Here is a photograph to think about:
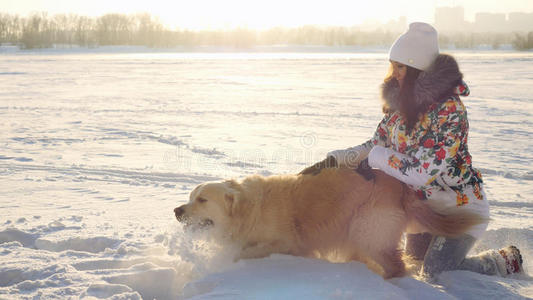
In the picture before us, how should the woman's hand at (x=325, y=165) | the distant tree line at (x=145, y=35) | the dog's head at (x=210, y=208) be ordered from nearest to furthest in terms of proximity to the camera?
the dog's head at (x=210, y=208)
the woman's hand at (x=325, y=165)
the distant tree line at (x=145, y=35)

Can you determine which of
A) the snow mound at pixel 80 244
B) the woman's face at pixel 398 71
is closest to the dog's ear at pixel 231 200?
the snow mound at pixel 80 244

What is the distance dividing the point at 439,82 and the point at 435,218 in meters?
0.91

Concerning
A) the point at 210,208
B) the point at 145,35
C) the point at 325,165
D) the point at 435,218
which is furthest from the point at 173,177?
the point at 145,35

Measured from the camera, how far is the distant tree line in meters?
47.8

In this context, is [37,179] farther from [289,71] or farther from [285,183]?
[289,71]

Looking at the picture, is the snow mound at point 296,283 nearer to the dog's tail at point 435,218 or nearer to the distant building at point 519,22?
the dog's tail at point 435,218

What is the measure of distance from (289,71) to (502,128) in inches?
548

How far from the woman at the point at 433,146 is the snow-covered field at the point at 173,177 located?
0.62 feet

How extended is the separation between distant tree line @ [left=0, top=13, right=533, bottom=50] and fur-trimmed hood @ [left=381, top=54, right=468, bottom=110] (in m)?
43.3

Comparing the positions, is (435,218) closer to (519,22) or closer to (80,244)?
(80,244)

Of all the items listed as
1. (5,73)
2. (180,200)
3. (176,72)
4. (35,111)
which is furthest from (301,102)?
(5,73)

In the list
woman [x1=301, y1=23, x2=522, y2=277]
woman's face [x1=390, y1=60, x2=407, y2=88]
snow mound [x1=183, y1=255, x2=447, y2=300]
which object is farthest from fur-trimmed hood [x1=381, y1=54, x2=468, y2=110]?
snow mound [x1=183, y1=255, x2=447, y2=300]

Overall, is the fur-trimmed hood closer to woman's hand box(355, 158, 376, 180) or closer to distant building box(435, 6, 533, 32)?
woman's hand box(355, 158, 376, 180)

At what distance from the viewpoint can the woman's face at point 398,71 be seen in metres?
3.29
